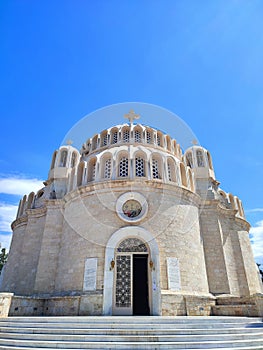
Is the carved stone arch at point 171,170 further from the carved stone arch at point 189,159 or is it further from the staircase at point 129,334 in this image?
the staircase at point 129,334

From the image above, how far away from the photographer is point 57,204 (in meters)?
16.4

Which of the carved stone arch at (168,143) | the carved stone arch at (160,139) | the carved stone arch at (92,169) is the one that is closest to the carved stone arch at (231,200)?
the carved stone arch at (168,143)

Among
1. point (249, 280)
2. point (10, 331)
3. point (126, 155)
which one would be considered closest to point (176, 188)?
point (126, 155)

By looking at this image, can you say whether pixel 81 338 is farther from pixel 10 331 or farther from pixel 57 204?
pixel 57 204

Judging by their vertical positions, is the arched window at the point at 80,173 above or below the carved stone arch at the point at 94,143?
below

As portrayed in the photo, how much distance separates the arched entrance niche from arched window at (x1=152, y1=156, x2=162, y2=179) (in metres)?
4.05

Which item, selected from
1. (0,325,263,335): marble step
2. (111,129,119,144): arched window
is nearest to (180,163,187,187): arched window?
(111,129,119,144): arched window

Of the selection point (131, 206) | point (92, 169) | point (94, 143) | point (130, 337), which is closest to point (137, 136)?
point (94, 143)

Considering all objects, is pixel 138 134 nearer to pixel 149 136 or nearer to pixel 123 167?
pixel 149 136

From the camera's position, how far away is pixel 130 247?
12562mm

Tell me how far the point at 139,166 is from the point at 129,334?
414 inches

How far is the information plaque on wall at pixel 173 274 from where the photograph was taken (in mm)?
11672

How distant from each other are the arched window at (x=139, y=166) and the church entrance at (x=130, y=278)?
14.2ft

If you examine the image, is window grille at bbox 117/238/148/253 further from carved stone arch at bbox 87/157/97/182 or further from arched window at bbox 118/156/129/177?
carved stone arch at bbox 87/157/97/182
